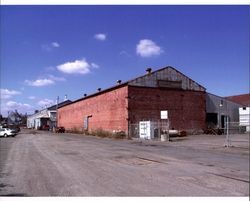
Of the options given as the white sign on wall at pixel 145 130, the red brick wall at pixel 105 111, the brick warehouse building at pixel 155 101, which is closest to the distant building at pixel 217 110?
the brick warehouse building at pixel 155 101

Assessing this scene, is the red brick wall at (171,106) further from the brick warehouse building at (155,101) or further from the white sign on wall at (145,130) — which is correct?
the white sign on wall at (145,130)

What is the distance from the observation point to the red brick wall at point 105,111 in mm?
50000

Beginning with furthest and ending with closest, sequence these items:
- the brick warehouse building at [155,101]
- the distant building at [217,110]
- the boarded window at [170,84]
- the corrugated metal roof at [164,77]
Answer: the distant building at [217,110]
the boarded window at [170,84]
the corrugated metal roof at [164,77]
the brick warehouse building at [155,101]

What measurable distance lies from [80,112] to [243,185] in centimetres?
6518

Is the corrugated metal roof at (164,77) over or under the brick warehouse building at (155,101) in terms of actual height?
over

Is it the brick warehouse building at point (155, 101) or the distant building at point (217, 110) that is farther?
the distant building at point (217, 110)

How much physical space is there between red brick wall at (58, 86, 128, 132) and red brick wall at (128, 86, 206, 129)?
1.43 m

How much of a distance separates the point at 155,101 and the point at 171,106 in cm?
255

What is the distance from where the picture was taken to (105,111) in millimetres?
57031

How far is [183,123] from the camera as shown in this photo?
52.7 meters

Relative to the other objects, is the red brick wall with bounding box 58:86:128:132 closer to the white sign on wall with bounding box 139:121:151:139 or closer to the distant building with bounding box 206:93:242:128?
the white sign on wall with bounding box 139:121:151:139

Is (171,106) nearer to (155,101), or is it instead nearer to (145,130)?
(155,101)
